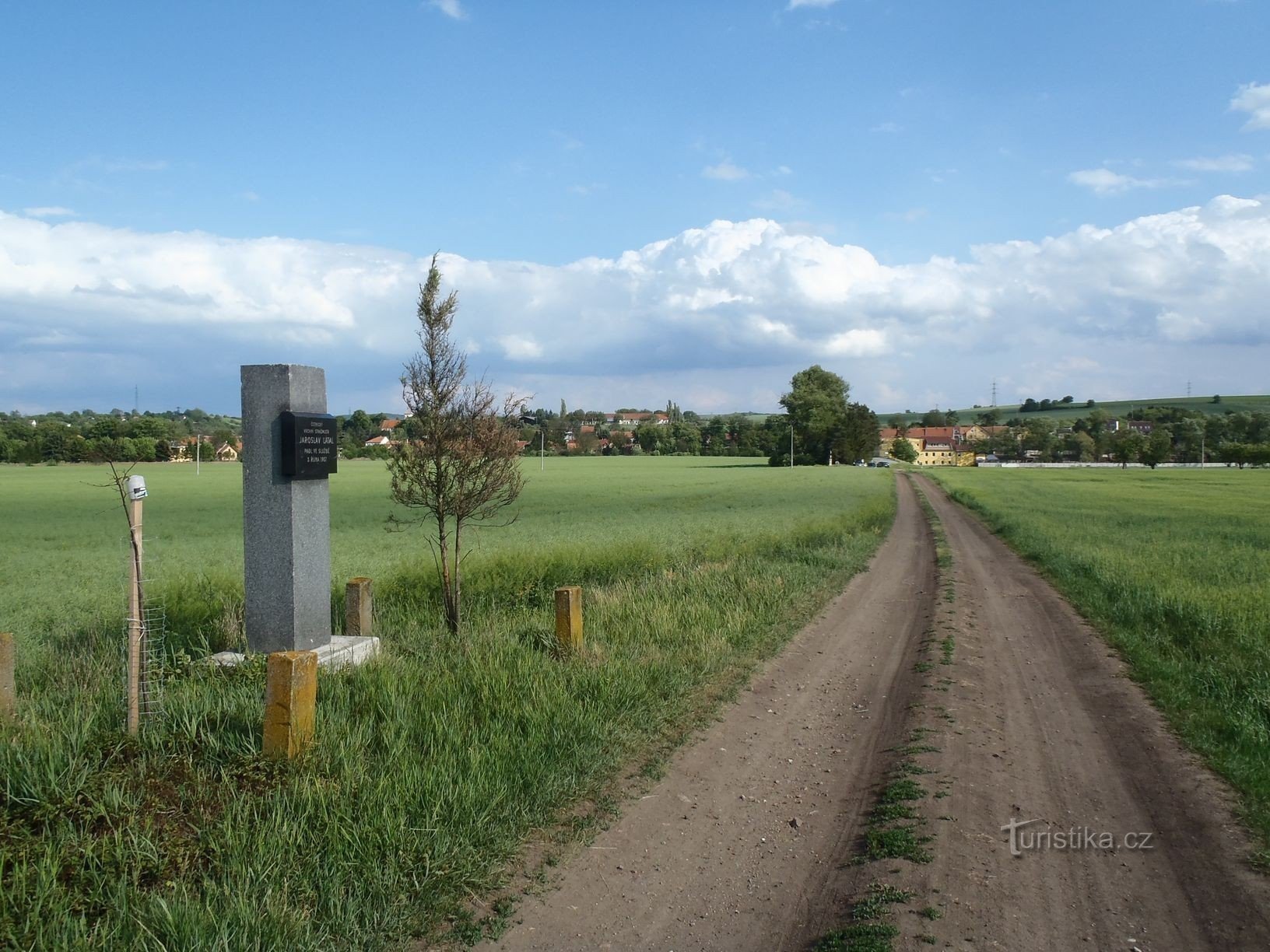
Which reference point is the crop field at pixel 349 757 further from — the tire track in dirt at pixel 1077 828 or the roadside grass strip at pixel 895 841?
the tire track in dirt at pixel 1077 828

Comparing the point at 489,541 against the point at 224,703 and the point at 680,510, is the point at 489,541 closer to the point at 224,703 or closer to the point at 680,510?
the point at 680,510

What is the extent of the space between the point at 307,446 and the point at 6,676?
3378 millimetres

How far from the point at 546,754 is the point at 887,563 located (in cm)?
1437

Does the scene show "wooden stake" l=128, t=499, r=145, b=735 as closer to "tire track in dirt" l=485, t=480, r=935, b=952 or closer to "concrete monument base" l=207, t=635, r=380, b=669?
"concrete monument base" l=207, t=635, r=380, b=669

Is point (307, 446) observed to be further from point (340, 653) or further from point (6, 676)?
point (6, 676)

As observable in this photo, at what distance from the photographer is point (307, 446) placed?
8.62m

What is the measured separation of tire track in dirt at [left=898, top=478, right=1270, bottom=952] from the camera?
4098 millimetres

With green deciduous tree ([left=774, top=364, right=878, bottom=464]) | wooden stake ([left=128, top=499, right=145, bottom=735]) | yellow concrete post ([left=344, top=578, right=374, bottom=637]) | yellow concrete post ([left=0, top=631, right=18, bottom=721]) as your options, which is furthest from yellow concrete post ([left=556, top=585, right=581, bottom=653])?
green deciduous tree ([left=774, top=364, right=878, bottom=464])

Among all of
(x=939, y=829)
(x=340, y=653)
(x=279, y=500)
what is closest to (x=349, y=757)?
(x=340, y=653)

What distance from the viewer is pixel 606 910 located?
4.27m

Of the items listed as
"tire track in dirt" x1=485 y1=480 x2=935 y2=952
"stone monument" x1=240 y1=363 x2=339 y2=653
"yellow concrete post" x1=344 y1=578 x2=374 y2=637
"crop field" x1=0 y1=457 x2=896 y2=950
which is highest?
"stone monument" x1=240 y1=363 x2=339 y2=653

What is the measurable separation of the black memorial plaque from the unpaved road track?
15.8ft

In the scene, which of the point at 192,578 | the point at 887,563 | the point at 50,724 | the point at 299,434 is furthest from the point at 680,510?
the point at 50,724

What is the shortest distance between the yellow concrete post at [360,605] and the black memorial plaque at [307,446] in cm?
143
